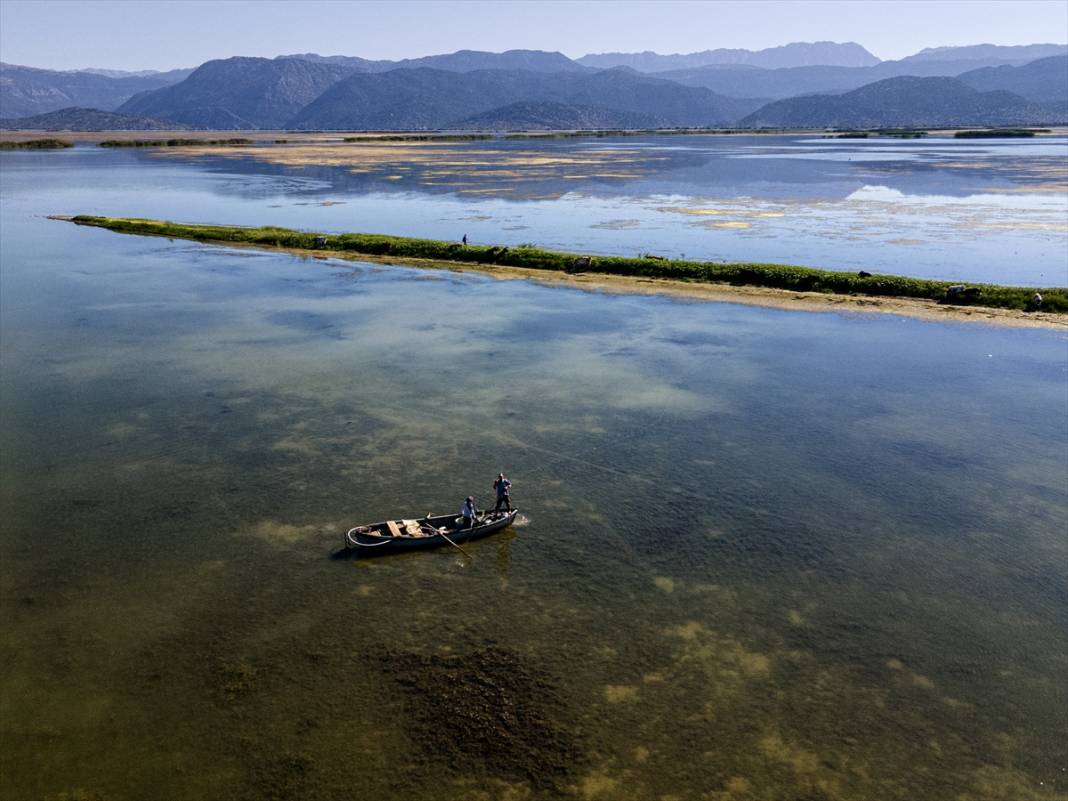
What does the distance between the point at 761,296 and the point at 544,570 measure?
4602cm

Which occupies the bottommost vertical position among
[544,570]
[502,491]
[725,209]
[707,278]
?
[544,570]

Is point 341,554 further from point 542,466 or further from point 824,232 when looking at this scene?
point 824,232

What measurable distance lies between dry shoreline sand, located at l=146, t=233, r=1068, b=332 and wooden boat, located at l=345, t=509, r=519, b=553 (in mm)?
42654

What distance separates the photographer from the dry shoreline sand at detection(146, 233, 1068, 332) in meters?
58.2

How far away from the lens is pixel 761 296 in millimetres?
65750

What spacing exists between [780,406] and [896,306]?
87.4ft

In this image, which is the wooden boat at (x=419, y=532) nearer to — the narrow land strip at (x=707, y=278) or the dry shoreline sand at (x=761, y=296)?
the dry shoreline sand at (x=761, y=296)

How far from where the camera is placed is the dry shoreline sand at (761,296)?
5816cm

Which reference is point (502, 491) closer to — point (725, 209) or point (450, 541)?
point (450, 541)

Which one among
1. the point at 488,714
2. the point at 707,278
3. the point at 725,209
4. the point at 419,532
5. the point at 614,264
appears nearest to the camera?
the point at 488,714

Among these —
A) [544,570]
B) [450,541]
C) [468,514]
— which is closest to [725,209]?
[468,514]

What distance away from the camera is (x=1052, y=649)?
2319 centimetres

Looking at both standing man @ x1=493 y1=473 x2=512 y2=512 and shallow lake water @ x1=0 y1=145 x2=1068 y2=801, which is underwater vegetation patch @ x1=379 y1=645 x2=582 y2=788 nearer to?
shallow lake water @ x1=0 y1=145 x2=1068 y2=801

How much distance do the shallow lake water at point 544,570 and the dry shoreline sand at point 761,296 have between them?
17.2 feet
